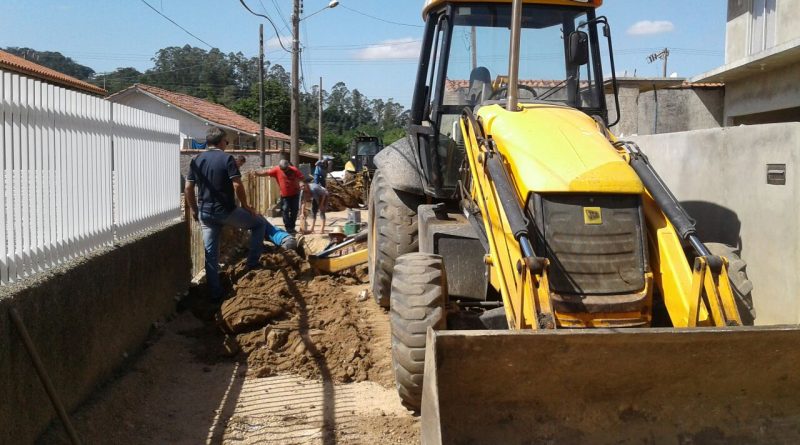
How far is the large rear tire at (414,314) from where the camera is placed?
4.58m

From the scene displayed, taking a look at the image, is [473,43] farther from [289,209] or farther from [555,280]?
[289,209]

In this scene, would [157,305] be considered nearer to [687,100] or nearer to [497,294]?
[497,294]

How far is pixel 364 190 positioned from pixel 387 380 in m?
22.8

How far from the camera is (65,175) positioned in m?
5.16

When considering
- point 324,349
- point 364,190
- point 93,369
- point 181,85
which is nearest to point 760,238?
point 324,349

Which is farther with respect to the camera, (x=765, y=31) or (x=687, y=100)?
(x=687, y=100)

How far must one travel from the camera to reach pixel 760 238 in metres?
6.01

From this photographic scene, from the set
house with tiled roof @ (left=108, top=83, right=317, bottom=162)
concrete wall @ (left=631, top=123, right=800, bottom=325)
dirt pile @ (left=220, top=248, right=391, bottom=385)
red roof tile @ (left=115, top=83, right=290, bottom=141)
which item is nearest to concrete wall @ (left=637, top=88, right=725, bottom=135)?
concrete wall @ (left=631, top=123, right=800, bottom=325)

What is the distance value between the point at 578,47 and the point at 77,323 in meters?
3.91

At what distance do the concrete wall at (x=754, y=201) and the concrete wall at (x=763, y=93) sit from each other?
6680 mm

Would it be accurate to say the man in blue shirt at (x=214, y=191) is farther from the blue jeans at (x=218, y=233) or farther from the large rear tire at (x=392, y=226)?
the large rear tire at (x=392, y=226)

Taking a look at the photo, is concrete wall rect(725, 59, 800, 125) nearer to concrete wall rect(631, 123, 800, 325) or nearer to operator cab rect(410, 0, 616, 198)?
concrete wall rect(631, 123, 800, 325)

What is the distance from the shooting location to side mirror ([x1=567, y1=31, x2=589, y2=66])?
214 inches

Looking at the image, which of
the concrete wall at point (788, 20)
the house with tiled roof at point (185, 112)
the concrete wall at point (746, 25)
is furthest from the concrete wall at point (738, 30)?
the house with tiled roof at point (185, 112)
